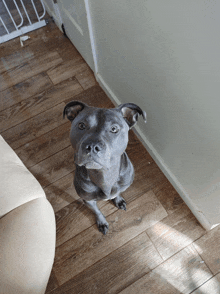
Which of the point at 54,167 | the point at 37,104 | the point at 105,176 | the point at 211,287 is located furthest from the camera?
the point at 37,104

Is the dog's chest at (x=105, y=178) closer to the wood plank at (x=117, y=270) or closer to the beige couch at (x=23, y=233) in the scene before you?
the beige couch at (x=23, y=233)

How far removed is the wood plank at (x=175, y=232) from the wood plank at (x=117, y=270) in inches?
2.3

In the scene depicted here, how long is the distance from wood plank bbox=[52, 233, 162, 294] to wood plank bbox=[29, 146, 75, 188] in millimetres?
681

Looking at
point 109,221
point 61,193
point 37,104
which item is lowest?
point 109,221

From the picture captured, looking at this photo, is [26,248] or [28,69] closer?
[26,248]

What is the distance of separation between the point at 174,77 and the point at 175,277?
3.98 feet

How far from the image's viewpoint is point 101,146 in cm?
88

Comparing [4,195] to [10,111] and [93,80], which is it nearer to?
[10,111]

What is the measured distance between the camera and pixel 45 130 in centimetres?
198

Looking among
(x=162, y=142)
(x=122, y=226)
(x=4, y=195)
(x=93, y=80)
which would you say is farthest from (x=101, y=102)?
(x=4, y=195)

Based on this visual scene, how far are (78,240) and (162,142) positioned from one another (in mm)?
876

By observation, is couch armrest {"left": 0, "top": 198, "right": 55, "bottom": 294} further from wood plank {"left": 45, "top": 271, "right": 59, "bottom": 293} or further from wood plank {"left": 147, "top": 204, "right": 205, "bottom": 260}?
wood plank {"left": 147, "top": 204, "right": 205, "bottom": 260}

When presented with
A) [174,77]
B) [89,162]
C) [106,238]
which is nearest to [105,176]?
[89,162]

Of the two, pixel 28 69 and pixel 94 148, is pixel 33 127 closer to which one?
pixel 28 69
